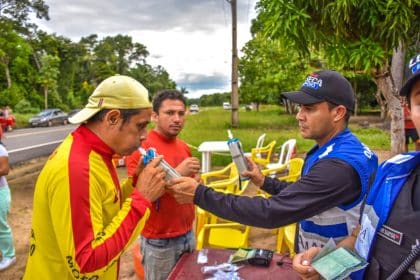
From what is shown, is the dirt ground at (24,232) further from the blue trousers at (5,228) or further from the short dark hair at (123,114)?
the short dark hair at (123,114)

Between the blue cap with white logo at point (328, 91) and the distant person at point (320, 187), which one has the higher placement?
the blue cap with white logo at point (328, 91)

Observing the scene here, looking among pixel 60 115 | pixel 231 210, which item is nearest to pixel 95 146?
pixel 231 210

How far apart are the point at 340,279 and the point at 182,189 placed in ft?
3.01

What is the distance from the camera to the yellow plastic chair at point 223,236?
3875 mm

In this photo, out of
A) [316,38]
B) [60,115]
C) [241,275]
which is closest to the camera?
[241,275]

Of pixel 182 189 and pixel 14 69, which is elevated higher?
pixel 14 69

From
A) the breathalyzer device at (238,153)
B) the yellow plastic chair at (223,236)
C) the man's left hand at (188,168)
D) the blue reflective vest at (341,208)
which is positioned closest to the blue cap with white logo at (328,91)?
the blue reflective vest at (341,208)

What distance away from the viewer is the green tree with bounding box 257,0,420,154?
346 centimetres

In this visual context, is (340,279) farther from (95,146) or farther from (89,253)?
(95,146)

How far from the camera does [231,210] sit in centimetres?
188

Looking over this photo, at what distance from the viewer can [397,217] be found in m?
1.28

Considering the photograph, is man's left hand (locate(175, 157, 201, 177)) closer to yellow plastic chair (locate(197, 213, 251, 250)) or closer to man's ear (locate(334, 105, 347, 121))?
man's ear (locate(334, 105, 347, 121))

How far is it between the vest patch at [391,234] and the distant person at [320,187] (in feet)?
1.49

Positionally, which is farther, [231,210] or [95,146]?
[231,210]
